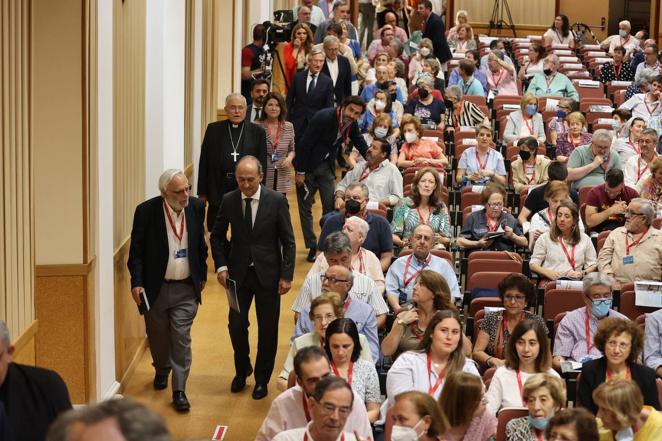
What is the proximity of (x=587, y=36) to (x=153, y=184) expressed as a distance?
60.4 feet

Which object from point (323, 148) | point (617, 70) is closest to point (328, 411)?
point (323, 148)

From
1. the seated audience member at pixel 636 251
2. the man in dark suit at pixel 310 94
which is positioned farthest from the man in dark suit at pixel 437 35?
the seated audience member at pixel 636 251

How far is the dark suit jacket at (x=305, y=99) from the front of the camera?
42.4 ft

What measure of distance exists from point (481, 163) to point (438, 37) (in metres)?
7.34

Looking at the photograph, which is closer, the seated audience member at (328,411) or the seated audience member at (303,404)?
the seated audience member at (328,411)

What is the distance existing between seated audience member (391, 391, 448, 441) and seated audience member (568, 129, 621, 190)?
6.46m

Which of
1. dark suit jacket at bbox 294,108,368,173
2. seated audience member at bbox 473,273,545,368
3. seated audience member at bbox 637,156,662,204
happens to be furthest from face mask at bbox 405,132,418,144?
seated audience member at bbox 473,273,545,368

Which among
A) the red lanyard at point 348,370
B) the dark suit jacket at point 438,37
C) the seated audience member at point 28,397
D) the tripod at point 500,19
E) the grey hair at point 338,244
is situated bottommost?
the red lanyard at point 348,370

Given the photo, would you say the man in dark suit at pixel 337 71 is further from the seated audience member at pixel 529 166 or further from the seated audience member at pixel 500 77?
the seated audience member at pixel 500 77

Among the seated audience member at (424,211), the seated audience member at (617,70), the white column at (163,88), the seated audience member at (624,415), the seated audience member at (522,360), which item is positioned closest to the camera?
the seated audience member at (624,415)

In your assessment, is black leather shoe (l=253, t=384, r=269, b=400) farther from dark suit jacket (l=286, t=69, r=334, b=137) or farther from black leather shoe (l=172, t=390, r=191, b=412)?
dark suit jacket (l=286, t=69, r=334, b=137)

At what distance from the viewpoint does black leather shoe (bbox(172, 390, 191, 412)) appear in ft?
26.0

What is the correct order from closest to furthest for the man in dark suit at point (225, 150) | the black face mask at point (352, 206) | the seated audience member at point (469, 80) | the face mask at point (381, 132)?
the black face mask at point (352, 206), the man in dark suit at point (225, 150), the face mask at point (381, 132), the seated audience member at point (469, 80)

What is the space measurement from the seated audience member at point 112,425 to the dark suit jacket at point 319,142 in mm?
7986
